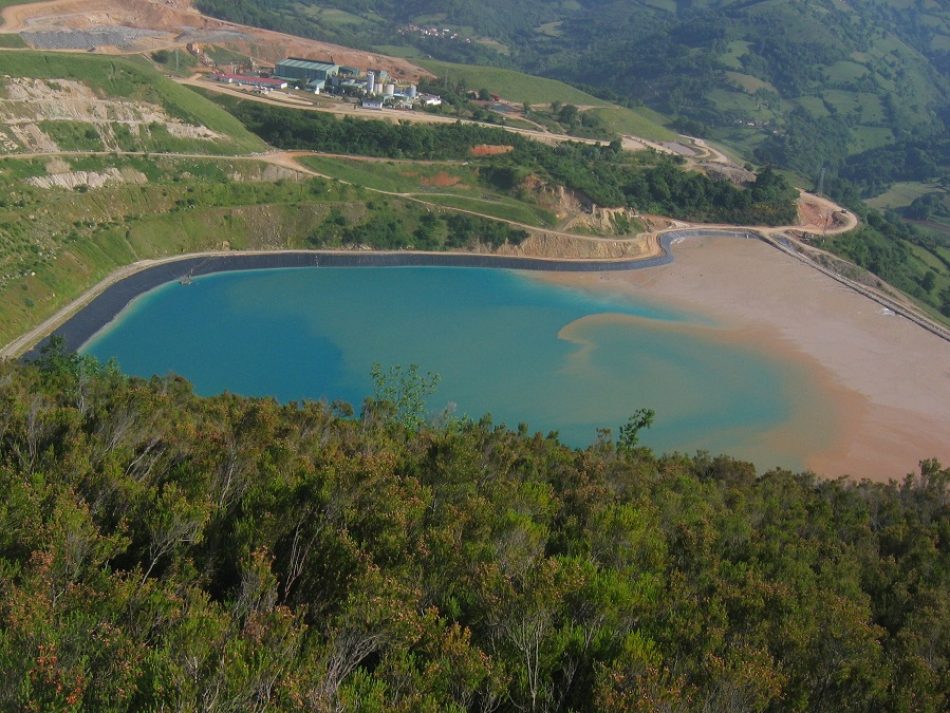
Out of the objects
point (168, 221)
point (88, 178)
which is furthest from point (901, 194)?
point (88, 178)

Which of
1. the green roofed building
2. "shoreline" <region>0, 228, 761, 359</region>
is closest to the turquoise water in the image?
"shoreline" <region>0, 228, 761, 359</region>

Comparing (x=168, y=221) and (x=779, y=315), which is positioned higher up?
(x=168, y=221)

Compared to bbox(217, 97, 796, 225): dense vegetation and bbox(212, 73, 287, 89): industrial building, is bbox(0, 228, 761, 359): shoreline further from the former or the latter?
bbox(212, 73, 287, 89): industrial building

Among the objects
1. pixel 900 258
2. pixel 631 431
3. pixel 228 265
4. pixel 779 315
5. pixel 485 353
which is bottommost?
pixel 900 258

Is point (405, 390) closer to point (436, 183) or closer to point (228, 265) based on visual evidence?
point (228, 265)

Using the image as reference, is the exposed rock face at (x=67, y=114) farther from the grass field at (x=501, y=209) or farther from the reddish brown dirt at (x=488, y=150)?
the reddish brown dirt at (x=488, y=150)

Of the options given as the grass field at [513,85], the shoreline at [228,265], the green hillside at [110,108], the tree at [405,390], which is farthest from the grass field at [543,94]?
the tree at [405,390]

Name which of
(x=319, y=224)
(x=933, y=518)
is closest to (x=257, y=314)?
(x=319, y=224)

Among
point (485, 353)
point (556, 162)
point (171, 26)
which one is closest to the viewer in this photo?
point (485, 353)
